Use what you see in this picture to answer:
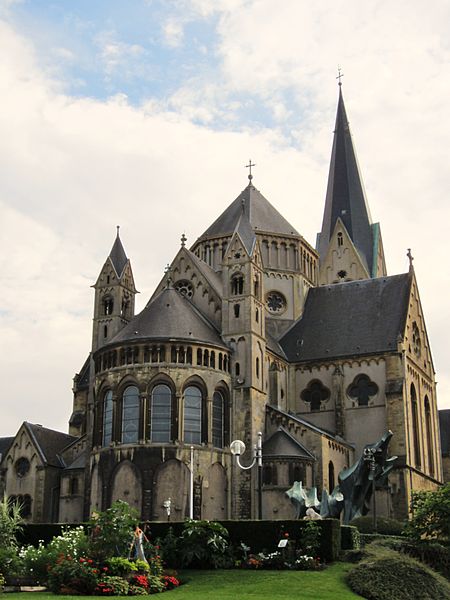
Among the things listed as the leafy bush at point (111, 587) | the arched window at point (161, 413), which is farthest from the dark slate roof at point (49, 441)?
the leafy bush at point (111, 587)

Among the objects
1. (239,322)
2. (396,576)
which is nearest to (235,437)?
(239,322)

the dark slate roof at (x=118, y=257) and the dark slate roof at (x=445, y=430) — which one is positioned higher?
the dark slate roof at (x=118, y=257)

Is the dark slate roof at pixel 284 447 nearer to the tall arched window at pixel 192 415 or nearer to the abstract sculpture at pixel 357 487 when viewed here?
the tall arched window at pixel 192 415

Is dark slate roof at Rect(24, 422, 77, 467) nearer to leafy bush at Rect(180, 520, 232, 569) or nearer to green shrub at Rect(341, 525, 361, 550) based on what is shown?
leafy bush at Rect(180, 520, 232, 569)

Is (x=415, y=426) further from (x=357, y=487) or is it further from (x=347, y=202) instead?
(x=347, y=202)

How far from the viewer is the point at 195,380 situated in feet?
194

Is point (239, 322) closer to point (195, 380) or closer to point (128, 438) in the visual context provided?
point (195, 380)

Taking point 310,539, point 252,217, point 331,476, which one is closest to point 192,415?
point 331,476

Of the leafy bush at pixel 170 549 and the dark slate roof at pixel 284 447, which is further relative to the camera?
the dark slate roof at pixel 284 447

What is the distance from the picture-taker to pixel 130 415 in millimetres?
58469

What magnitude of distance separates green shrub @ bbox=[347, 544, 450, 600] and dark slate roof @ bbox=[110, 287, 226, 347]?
2823cm

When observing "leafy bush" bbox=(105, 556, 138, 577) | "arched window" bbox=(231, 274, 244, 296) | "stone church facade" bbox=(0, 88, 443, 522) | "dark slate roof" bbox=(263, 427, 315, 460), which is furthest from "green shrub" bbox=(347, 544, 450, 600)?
"arched window" bbox=(231, 274, 244, 296)

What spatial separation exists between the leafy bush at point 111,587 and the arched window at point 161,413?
2668cm

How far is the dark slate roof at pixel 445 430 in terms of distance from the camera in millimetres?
88856
